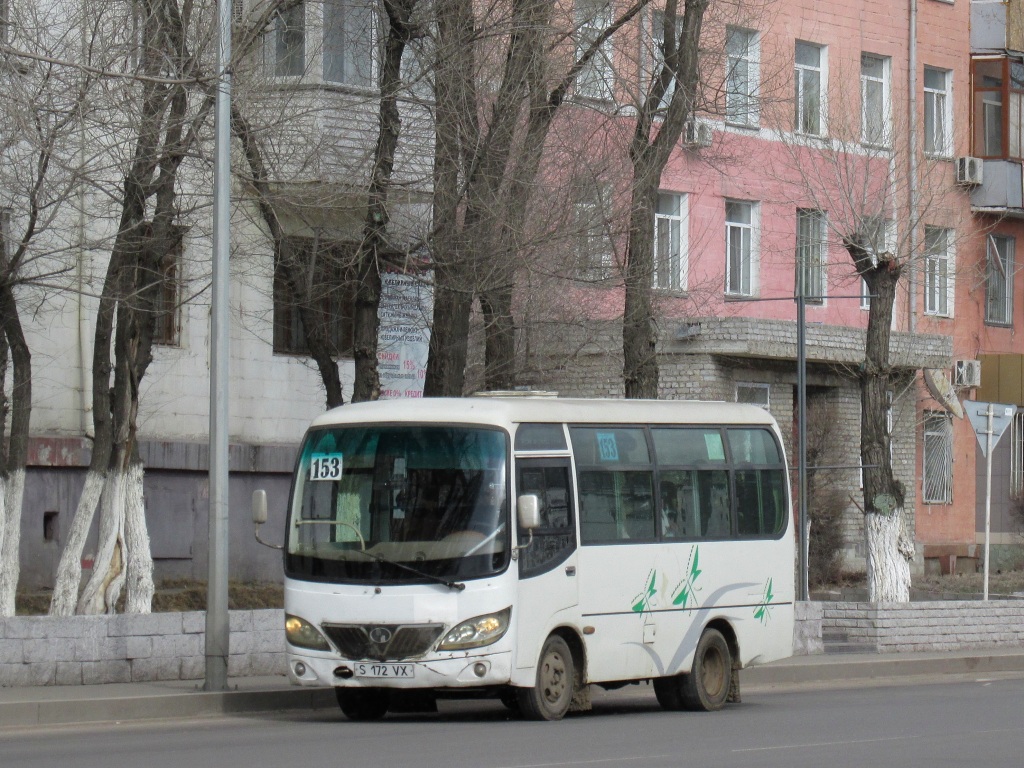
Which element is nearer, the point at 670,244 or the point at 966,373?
the point at 670,244

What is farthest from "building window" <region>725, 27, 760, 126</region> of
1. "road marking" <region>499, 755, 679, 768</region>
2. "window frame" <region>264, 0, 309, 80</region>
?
"road marking" <region>499, 755, 679, 768</region>

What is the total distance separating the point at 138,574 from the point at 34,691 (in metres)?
3.50

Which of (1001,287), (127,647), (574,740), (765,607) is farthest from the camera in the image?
(1001,287)

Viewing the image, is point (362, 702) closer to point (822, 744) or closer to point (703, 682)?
point (703, 682)

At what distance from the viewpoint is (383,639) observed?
13.6 meters

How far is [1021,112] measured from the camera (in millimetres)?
37469

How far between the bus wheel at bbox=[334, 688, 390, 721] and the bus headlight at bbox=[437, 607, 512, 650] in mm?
1219

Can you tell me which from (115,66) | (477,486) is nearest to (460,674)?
(477,486)

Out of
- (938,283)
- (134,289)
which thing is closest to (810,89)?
(938,283)

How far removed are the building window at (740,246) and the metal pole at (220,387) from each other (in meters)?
19.0

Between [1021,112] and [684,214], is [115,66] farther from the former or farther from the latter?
[1021,112]

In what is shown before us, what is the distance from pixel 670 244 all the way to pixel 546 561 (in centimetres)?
1422

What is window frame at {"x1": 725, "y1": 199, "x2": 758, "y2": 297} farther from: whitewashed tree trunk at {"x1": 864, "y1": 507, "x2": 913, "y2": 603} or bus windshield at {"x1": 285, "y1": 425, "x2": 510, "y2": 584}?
bus windshield at {"x1": 285, "y1": 425, "x2": 510, "y2": 584}

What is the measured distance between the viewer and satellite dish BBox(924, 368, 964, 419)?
35.3 meters
